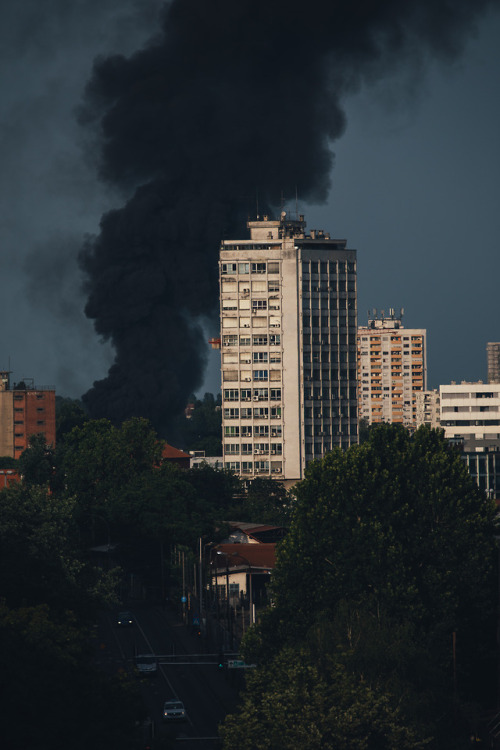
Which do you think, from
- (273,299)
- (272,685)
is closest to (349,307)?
(273,299)

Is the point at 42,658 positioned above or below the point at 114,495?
below

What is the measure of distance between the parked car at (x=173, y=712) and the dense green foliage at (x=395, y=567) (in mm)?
5065

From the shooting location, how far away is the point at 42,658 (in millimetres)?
51688

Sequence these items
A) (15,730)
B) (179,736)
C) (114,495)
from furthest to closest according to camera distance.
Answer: (114,495)
(179,736)
(15,730)

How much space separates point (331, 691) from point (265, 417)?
124325 millimetres

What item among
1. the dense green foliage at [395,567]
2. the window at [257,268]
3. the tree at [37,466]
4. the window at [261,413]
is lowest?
the dense green foliage at [395,567]

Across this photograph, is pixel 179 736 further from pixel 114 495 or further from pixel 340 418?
pixel 340 418

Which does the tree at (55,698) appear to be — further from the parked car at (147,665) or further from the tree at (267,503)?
the tree at (267,503)

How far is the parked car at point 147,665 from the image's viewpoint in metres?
79.0

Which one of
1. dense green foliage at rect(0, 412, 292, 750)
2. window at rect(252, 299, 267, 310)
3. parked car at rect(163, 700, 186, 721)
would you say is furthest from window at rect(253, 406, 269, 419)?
parked car at rect(163, 700, 186, 721)

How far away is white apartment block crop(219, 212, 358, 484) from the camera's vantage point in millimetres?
177625

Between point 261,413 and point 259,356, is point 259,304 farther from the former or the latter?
point 261,413

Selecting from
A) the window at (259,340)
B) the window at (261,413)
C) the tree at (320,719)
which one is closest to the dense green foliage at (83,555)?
the tree at (320,719)

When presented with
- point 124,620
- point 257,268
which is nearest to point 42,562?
point 124,620
